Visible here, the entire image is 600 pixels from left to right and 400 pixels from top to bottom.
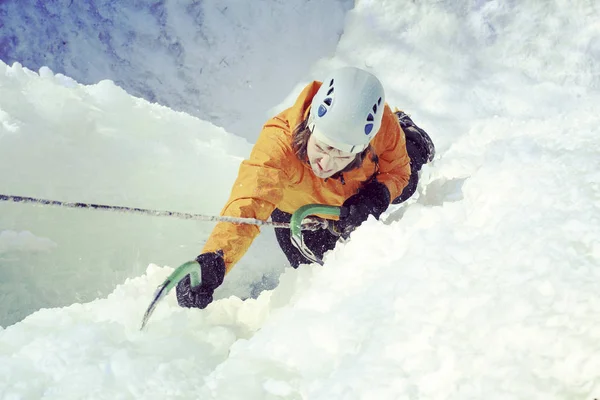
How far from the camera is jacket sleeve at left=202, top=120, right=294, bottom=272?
65.3 inches

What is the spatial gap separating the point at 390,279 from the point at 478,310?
273mm

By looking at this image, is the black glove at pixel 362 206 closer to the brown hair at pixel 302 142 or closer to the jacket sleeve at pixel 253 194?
the brown hair at pixel 302 142

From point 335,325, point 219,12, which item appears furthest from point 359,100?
point 219,12

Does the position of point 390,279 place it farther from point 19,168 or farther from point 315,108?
point 19,168

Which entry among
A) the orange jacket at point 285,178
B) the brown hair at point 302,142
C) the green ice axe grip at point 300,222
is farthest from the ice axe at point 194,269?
the brown hair at point 302,142

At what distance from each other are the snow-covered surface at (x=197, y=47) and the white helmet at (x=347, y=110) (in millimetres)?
5008

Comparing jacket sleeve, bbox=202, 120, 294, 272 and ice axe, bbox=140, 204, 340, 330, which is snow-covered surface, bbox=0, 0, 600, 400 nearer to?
ice axe, bbox=140, 204, 340, 330

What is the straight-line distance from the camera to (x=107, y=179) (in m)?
3.60

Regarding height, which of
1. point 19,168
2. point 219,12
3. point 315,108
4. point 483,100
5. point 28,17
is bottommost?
point 28,17

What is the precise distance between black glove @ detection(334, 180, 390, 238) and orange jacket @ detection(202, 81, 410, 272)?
0.07 metres

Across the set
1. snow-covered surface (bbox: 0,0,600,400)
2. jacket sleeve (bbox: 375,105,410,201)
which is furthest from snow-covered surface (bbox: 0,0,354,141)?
jacket sleeve (bbox: 375,105,410,201)

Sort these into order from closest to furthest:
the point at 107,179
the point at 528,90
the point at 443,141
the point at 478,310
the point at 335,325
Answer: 1. the point at 478,310
2. the point at 335,325
3. the point at 107,179
4. the point at 443,141
5. the point at 528,90

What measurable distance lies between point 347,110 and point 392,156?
0.55 m

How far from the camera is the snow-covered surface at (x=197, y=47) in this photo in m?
6.77
